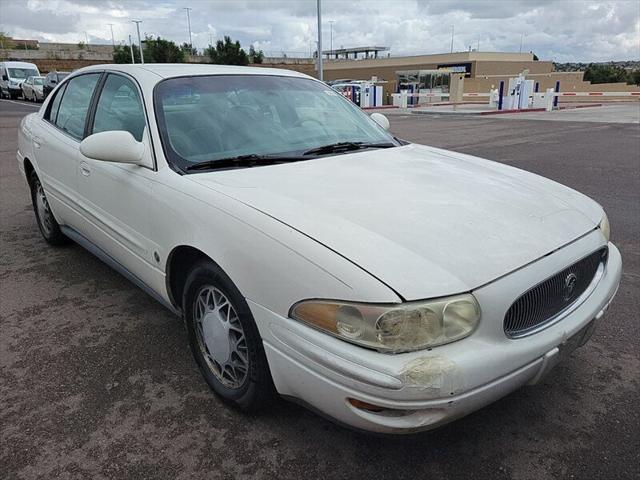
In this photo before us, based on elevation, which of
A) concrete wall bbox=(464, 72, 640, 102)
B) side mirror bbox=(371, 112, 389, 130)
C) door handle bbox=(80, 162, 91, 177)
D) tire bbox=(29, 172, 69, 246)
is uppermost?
side mirror bbox=(371, 112, 389, 130)

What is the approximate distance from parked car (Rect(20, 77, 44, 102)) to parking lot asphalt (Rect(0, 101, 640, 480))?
29833 millimetres

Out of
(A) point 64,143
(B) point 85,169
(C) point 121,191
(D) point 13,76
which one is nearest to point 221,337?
(C) point 121,191

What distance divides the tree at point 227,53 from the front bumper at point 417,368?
57699 mm

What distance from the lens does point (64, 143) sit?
3.87m

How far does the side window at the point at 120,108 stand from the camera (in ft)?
10.1

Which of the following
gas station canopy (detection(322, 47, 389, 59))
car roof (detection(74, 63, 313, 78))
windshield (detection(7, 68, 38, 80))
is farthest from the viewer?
gas station canopy (detection(322, 47, 389, 59))

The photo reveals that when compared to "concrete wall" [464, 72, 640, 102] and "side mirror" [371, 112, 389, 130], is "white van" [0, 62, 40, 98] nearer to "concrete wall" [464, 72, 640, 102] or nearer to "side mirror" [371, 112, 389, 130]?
"concrete wall" [464, 72, 640, 102]

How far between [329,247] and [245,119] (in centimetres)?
144

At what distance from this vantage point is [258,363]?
7.29ft

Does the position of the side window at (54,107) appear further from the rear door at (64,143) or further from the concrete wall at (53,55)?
the concrete wall at (53,55)

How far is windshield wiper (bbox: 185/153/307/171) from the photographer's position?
8.88 ft

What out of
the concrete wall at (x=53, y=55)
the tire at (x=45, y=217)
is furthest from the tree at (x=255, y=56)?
the tire at (x=45, y=217)

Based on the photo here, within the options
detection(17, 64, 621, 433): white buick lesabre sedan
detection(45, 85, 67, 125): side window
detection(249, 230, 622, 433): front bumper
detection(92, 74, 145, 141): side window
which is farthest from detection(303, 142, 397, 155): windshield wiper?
detection(45, 85, 67, 125): side window

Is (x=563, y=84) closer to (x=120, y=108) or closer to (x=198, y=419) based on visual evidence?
(x=120, y=108)
